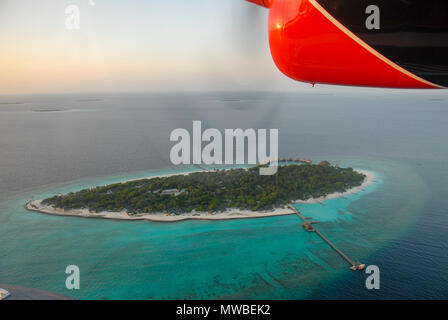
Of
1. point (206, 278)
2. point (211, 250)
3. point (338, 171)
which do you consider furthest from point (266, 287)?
point (338, 171)

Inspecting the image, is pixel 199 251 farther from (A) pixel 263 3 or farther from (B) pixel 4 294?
(A) pixel 263 3

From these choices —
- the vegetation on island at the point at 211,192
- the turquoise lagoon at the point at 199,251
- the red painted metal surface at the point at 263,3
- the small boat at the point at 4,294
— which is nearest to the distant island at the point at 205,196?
the vegetation on island at the point at 211,192

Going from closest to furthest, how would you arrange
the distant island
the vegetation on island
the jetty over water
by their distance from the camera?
the jetty over water, the distant island, the vegetation on island

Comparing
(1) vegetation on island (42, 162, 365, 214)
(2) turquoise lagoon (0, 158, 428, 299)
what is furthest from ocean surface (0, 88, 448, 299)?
(1) vegetation on island (42, 162, 365, 214)

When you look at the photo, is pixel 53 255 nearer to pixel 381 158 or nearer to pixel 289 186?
pixel 289 186

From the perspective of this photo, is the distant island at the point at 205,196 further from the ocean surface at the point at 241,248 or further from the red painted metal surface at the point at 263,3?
the red painted metal surface at the point at 263,3

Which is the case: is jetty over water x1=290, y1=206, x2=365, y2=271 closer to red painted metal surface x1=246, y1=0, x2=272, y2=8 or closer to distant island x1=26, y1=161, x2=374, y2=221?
distant island x1=26, y1=161, x2=374, y2=221
